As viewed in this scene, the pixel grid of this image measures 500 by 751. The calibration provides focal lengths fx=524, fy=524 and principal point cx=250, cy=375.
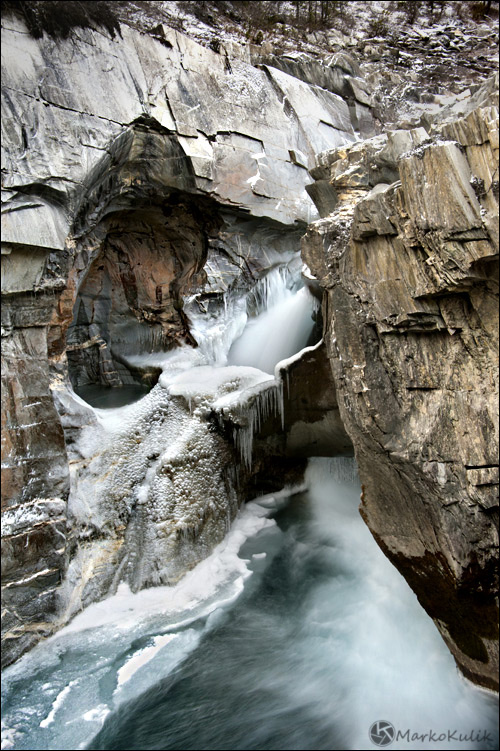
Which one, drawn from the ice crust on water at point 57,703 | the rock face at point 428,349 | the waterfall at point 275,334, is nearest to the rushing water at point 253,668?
the ice crust on water at point 57,703

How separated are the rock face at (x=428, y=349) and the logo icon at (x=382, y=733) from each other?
3.12 feet

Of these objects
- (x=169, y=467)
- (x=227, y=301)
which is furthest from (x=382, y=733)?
(x=227, y=301)

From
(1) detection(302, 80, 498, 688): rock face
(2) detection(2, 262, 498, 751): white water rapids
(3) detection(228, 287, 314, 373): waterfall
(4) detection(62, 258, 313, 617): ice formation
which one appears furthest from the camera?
(3) detection(228, 287, 314, 373): waterfall

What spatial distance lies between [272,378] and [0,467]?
4.01m

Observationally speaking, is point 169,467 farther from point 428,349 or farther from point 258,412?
point 428,349

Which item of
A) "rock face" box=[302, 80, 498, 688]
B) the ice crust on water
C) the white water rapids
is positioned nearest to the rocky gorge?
"rock face" box=[302, 80, 498, 688]

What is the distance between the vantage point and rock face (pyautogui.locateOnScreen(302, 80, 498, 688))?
390 cm

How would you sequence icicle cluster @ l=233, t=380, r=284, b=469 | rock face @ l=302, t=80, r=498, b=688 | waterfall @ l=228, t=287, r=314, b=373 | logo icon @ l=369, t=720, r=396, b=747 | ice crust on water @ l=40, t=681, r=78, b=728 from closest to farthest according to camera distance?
1. rock face @ l=302, t=80, r=498, b=688
2. logo icon @ l=369, t=720, r=396, b=747
3. ice crust on water @ l=40, t=681, r=78, b=728
4. icicle cluster @ l=233, t=380, r=284, b=469
5. waterfall @ l=228, t=287, r=314, b=373

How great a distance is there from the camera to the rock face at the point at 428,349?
3.90m

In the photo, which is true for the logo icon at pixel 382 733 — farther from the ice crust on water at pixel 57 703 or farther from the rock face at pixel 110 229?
the rock face at pixel 110 229

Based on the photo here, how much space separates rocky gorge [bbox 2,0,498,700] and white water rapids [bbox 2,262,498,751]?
1.14 ft

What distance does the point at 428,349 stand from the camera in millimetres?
4629

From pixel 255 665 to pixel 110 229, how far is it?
6506 millimetres

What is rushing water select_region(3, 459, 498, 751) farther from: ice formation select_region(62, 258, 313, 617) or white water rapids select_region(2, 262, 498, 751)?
ice formation select_region(62, 258, 313, 617)
